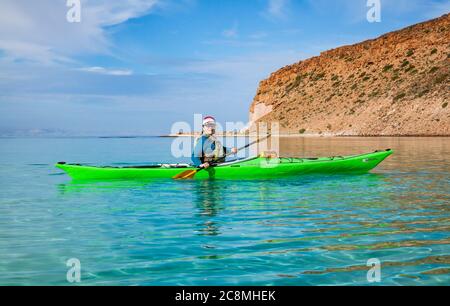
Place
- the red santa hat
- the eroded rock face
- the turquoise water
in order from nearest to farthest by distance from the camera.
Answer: the turquoise water, the red santa hat, the eroded rock face

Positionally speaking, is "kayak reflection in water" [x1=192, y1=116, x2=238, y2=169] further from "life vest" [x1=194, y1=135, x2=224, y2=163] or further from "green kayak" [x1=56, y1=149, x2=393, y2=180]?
"green kayak" [x1=56, y1=149, x2=393, y2=180]

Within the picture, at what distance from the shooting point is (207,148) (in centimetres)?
1636

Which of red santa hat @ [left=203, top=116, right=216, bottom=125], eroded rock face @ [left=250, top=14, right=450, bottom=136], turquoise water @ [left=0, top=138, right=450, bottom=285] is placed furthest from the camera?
eroded rock face @ [left=250, top=14, right=450, bottom=136]

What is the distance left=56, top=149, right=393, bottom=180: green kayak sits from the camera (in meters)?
16.2

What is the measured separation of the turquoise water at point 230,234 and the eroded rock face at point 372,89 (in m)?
51.0

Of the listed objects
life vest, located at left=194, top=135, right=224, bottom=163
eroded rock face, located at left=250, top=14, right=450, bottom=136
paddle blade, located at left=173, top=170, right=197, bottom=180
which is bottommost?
paddle blade, located at left=173, top=170, right=197, bottom=180

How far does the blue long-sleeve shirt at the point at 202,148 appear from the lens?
16094 millimetres

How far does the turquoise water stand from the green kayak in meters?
1.44

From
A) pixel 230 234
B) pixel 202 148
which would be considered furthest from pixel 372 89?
pixel 230 234

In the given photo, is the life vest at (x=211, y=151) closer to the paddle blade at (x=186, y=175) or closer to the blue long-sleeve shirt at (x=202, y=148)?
the blue long-sleeve shirt at (x=202, y=148)

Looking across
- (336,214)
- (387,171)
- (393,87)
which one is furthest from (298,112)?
(336,214)

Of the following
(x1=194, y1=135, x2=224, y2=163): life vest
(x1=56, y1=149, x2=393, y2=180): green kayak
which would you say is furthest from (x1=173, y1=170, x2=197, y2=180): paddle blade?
(x1=194, y1=135, x2=224, y2=163): life vest
